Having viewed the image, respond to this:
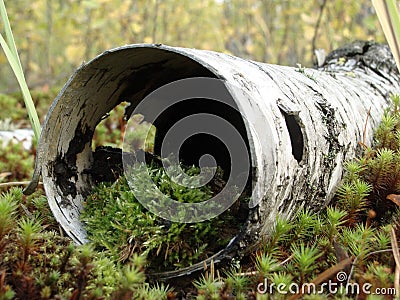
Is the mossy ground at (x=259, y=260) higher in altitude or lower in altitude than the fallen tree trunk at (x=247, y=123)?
lower

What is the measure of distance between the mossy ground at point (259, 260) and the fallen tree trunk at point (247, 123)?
87 mm

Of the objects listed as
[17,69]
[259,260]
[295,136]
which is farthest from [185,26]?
[259,260]

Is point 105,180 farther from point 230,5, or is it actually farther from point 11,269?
point 230,5

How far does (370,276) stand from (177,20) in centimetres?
798

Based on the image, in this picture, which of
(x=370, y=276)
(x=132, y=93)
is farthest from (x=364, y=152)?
(x=132, y=93)

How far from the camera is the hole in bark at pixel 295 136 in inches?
62.6

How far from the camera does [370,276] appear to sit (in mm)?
1227

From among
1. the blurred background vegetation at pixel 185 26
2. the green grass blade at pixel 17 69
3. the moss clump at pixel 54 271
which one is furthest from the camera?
the blurred background vegetation at pixel 185 26

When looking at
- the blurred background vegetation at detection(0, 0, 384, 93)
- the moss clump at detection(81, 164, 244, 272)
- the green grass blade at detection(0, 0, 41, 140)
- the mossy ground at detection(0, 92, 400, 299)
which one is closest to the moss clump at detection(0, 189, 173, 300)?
the mossy ground at detection(0, 92, 400, 299)

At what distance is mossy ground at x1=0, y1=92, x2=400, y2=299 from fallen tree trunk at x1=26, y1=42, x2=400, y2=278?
0.09 metres

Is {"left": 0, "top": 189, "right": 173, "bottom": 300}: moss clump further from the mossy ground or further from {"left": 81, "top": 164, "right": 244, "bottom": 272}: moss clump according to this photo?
{"left": 81, "top": 164, "right": 244, "bottom": 272}: moss clump

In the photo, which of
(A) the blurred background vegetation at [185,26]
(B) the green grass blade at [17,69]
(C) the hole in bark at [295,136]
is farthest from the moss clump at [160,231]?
(A) the blurred background vegetation at [185,26]

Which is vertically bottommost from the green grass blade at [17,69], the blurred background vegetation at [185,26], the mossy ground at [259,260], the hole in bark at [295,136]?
the mossy ground at [259,260]

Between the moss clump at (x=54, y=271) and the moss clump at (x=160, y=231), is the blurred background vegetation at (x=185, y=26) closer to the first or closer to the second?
the moss clump at (x=160, y=231)
